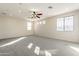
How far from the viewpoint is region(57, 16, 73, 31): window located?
959 cm

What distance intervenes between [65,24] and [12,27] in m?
6.95

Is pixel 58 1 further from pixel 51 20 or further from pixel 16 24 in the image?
pixel 16 24

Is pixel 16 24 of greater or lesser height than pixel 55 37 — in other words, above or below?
above

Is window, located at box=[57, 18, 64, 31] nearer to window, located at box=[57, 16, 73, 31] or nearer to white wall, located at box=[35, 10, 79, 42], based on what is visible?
window, located at box=[57, 16, 73, 31]

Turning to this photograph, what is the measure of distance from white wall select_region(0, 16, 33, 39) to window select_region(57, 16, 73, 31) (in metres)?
6.08

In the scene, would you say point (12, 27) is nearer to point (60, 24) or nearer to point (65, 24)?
point (60, 24)

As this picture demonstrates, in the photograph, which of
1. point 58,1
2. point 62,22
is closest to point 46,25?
point 62,22

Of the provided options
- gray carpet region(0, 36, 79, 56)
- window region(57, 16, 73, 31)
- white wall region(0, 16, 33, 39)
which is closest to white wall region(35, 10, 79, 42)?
window region(57, 16, 73, 31)

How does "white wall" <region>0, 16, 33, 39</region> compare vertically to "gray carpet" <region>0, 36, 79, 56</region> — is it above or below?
above

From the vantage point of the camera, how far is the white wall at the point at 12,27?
38.8ft

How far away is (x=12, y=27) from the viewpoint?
1352 cm

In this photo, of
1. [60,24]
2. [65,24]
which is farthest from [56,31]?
[65,24]

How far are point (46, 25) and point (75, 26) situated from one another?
551 centimetres

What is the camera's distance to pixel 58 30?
11.3 meters
